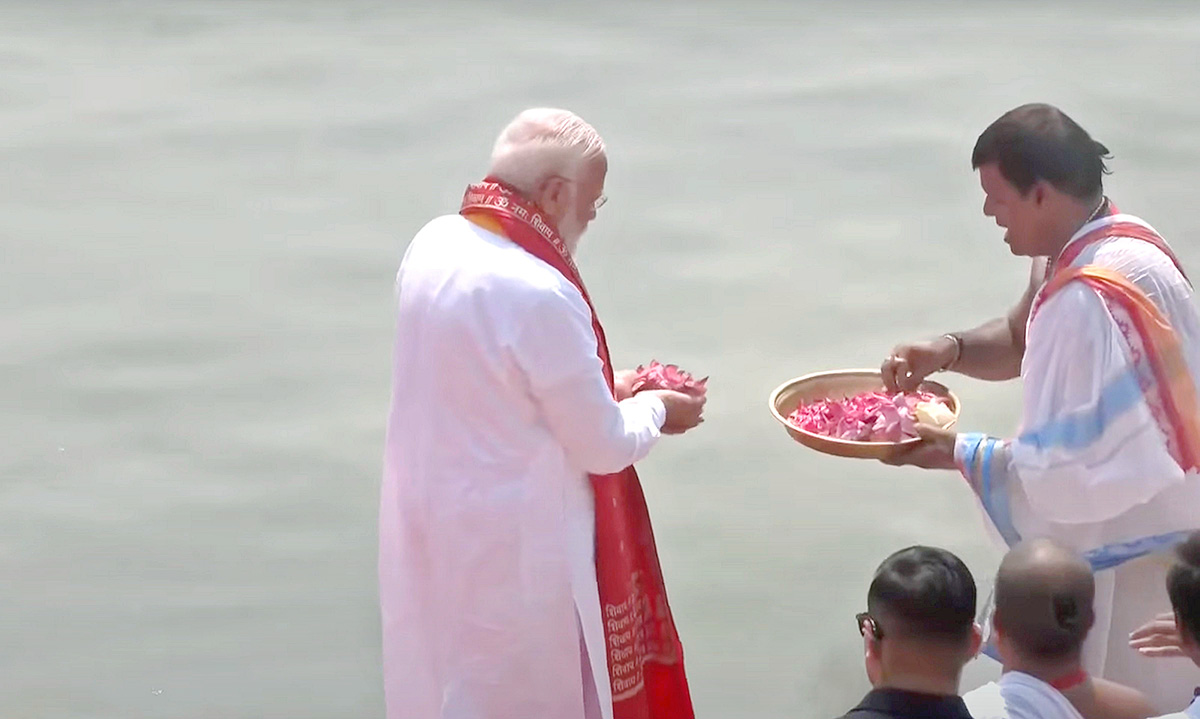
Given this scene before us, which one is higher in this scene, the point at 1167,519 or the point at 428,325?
the point at 428,325

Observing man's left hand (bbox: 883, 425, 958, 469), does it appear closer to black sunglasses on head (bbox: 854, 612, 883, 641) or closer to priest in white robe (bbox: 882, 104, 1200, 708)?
priest in white robe (bbox: 882, 104, 1200, 708)

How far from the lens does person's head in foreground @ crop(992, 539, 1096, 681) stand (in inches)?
116

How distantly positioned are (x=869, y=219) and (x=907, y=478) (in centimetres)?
197

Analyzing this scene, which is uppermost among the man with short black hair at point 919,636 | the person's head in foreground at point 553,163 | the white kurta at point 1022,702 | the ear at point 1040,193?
the person's head in foreground at point 553,163

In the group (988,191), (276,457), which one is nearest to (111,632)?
(276,457)

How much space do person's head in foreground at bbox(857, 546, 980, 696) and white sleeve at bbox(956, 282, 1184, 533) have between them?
27.3 inches

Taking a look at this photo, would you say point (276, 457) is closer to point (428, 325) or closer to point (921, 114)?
point (428, 325)

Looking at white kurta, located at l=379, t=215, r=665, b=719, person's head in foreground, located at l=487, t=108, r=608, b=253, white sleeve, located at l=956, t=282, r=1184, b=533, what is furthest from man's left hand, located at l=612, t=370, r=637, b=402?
white sleeve, located at l=956, t=282, r=1184, b=533

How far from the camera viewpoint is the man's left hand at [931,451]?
373cm

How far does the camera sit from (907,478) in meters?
5.71

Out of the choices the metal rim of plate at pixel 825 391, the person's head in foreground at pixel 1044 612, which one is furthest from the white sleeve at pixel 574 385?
the person's head in foreground at pixel 1044 612

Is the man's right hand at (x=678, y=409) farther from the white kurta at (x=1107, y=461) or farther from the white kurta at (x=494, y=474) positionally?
the white kurta at (x=1107, y=461)

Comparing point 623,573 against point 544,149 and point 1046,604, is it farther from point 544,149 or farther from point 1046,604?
point 1046,604

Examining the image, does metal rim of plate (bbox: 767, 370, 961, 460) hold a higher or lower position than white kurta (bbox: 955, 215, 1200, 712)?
higher
